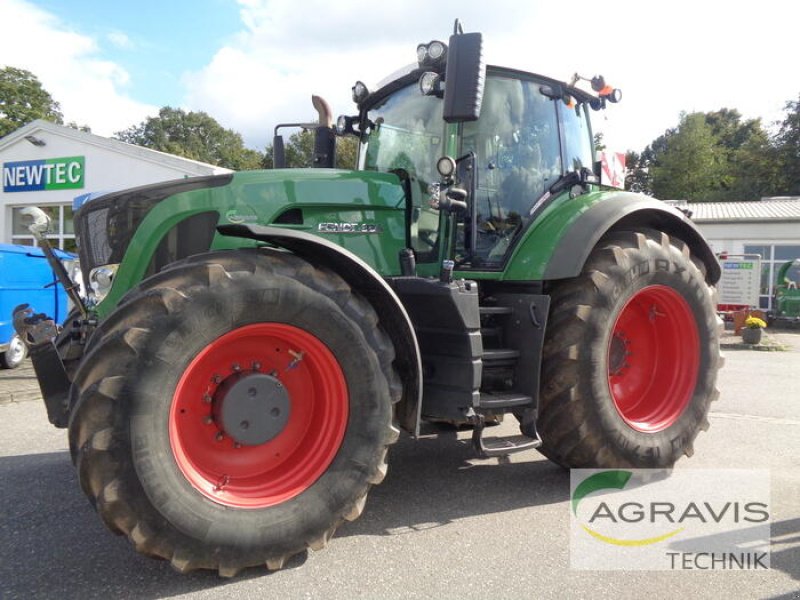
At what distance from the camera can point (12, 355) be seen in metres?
8.98

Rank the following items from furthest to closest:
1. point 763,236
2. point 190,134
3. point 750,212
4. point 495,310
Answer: point 190,134, point 750,212, point 763,236, point 495,310

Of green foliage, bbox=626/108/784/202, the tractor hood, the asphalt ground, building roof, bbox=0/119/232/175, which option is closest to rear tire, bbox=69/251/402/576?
the asphalt ground

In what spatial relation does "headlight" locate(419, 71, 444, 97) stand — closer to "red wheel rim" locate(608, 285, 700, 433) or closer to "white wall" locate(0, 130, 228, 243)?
"red wheel rim" locate(608, 285, 700, 433)

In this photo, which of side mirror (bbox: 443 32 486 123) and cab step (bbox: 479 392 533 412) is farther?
cab step (bbox: 479 392 533 412)

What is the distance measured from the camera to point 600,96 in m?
4.57

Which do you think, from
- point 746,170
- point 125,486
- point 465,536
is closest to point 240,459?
point 125,486

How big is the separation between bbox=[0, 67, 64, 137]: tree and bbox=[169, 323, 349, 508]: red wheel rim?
38.3m

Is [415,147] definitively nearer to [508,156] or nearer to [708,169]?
[508,156]

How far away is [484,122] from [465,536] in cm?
247

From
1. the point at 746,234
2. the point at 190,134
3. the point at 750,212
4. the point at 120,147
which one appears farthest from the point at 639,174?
the point at 120,147

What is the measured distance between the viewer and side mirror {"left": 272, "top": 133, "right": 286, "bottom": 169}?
16.1 ft

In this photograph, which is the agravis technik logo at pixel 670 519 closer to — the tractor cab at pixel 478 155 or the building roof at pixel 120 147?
the tractor cab at pixel 478 155

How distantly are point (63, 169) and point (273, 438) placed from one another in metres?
17.2

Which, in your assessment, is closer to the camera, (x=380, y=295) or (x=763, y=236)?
(x=380, y=295)
